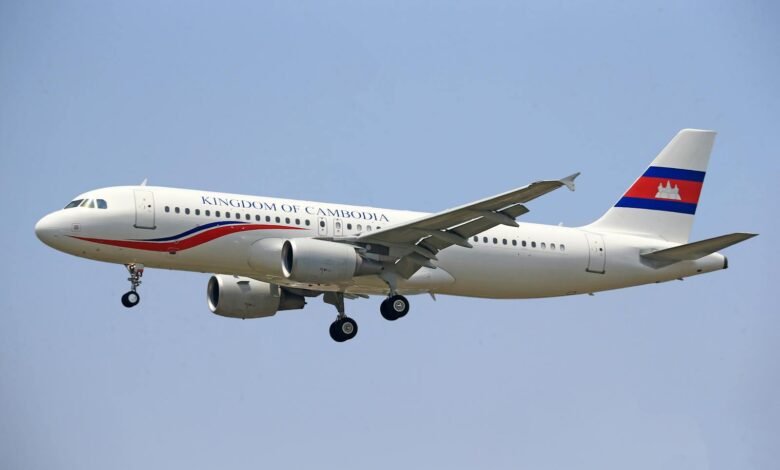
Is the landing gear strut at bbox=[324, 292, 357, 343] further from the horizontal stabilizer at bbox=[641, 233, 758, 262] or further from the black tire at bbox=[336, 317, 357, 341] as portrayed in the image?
the horizontal stabilizer at bbox=[641, 233, 758, 262]

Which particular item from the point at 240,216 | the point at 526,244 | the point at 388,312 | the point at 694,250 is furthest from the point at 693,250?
the point at 240,216

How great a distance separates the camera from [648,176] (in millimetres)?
48594

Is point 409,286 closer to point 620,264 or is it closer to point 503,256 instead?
point 503,256

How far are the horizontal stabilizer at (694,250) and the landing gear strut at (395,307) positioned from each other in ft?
29.1

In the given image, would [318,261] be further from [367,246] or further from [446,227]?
[446,227]

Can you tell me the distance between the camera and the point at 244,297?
4559cm

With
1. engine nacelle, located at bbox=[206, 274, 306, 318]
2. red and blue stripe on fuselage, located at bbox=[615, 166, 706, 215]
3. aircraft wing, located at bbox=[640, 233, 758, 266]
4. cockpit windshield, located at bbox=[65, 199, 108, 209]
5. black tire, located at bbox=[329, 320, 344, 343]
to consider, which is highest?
red and blue stripe on fuselage, located at bbox=[615, 166, 706, 215]

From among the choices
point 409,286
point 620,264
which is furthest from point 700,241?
point 409,286

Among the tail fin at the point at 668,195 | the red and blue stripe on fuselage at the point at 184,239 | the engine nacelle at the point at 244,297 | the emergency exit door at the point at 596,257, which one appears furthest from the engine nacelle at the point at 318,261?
the tail fin at the point at 668,195

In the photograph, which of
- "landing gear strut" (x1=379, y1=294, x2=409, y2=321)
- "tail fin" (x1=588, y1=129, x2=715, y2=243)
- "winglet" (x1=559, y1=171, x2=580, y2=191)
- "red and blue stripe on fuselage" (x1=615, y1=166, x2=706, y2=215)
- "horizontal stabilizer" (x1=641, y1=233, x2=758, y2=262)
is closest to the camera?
"winglet" (x1=559, y1=171, x2=580, y2=191)

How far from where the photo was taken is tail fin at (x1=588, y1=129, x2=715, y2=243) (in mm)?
47188

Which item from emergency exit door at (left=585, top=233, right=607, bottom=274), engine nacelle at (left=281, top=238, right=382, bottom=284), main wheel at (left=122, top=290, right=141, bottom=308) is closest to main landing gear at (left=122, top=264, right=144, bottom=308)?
main wheel at (left=122, top=290, right=141, bottom=308)

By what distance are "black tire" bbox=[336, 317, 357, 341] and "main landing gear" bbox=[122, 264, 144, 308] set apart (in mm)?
7153

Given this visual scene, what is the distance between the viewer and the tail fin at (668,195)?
47188 mm
